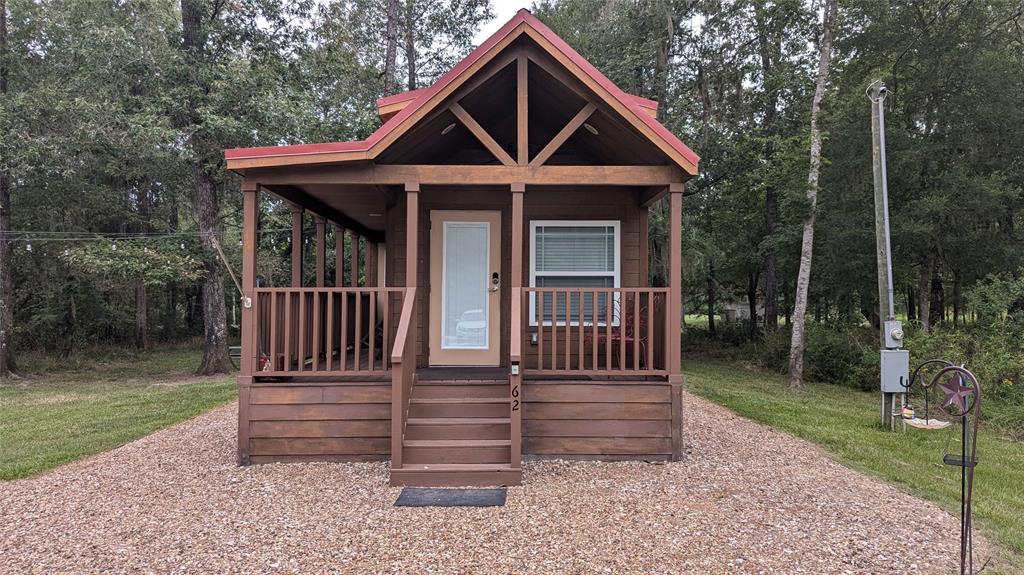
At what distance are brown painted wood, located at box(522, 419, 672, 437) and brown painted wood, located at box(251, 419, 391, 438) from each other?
54.3 inches

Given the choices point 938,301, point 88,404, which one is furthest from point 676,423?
point 938,301

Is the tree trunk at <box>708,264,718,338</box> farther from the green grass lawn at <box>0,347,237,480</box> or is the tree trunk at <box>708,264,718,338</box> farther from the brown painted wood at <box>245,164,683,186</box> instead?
the brown painted wood at <box>245,164,683,186</box>

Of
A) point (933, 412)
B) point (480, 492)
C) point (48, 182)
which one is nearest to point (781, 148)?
point (933, 412)

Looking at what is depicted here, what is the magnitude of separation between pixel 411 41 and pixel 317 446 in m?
15.4

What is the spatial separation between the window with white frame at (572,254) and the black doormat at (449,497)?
96.1 inches

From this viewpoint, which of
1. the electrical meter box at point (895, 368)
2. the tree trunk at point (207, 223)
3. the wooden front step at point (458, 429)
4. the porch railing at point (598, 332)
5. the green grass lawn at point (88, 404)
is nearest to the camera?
the wooden front step at point (458, 429)

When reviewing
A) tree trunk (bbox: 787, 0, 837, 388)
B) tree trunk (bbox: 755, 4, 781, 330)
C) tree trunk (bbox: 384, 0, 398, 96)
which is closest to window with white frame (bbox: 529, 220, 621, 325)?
tree trunk (bbox: 787, 0, 837, 388)

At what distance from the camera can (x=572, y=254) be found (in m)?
6.39

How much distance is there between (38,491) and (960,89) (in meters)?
17.4

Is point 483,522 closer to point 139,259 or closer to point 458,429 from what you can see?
point 458,429

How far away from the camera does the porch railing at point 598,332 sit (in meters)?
5.14

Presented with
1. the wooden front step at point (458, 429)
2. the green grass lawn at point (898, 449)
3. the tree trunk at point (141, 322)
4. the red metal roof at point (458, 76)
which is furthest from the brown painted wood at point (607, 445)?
the tree trunk at point (141, 322)

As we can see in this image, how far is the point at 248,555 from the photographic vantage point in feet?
10.7

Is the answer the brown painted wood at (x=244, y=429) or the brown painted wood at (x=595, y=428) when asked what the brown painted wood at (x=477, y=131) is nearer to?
the brown painted wood at (x=595, y=428)
